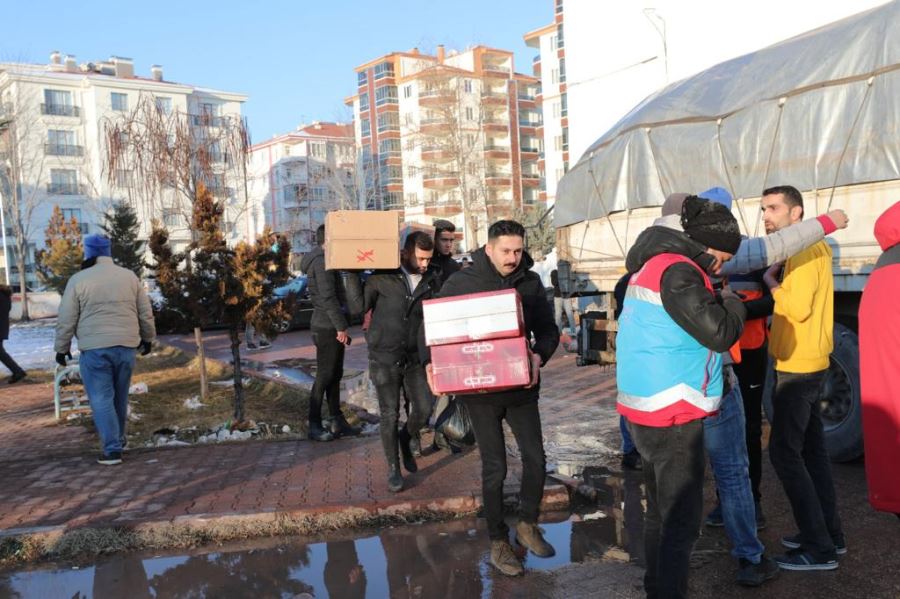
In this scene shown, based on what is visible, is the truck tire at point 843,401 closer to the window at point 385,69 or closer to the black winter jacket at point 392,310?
the black winter jacket at point 392,310

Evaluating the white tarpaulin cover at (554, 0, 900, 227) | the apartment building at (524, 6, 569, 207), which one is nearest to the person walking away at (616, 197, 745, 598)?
the white tarpaulin cover at (554, 0, 900, 227)

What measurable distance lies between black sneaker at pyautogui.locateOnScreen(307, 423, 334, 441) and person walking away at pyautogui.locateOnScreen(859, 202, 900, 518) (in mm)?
4921

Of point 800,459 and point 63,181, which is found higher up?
point 63,181

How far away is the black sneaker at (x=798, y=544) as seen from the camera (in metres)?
4.15

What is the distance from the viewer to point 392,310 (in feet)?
18.6

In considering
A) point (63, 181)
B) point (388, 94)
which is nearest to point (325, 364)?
point (63, 181)

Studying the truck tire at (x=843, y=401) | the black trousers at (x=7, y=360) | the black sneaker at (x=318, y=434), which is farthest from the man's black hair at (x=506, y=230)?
the black trousers at (x=7, y=360)

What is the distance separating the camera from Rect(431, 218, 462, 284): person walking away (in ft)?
20.2

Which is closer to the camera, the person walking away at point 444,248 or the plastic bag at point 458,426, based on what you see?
the plastic bag at point 458,426

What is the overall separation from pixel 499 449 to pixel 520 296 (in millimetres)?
846

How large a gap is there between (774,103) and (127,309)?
562cm

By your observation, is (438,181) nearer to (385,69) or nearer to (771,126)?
(385,69)

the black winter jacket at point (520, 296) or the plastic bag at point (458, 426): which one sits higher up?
the black winter jacket at point (520, 296)

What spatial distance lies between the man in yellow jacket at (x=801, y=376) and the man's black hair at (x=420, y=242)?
232cm
